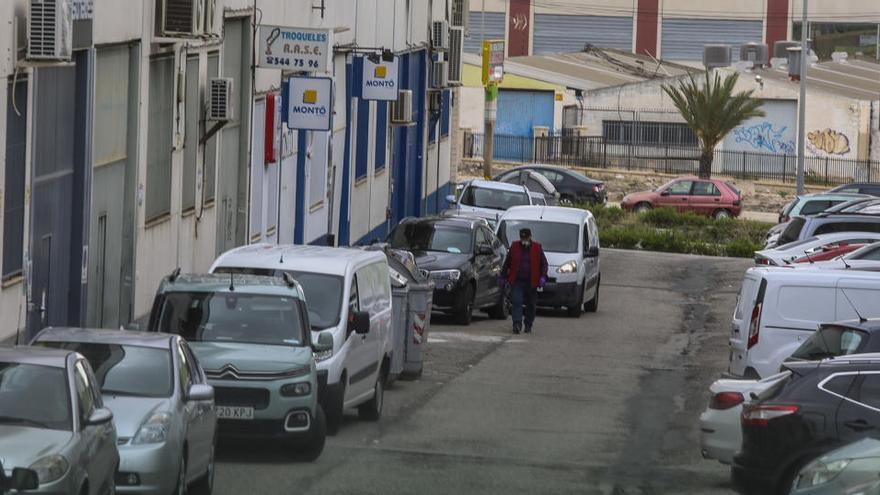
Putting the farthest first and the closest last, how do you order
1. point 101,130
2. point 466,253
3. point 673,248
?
point 673,248 → point 466,253 → point 101,130

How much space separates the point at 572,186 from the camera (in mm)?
56844

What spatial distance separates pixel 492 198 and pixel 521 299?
12808 mm

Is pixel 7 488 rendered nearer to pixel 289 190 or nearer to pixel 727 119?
pixel 289 190

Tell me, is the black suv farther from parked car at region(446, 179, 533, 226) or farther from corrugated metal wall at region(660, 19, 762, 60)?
corrugated metal wall at region(660, 19, 762, 60)

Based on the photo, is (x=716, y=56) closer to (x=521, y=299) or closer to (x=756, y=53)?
(x=756, y=53)

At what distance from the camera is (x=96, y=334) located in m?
13.4

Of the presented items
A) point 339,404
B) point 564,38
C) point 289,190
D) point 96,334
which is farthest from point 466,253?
point 564,38

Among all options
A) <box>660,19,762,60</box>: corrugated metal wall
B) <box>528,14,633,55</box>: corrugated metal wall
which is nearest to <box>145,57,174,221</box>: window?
<box>660,19,762,60</box>: corrugated metal wall

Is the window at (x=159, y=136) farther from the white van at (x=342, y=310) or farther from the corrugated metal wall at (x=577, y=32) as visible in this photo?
the corrugated metal wall at (x=577, y=32)

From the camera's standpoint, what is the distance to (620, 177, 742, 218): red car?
54.4 meters

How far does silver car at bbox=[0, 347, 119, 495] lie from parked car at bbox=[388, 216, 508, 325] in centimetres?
1712

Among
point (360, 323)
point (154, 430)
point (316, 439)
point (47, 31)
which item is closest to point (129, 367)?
point (154, 430)

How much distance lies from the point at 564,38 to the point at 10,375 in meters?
87.7

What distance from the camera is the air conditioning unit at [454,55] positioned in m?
45.8
